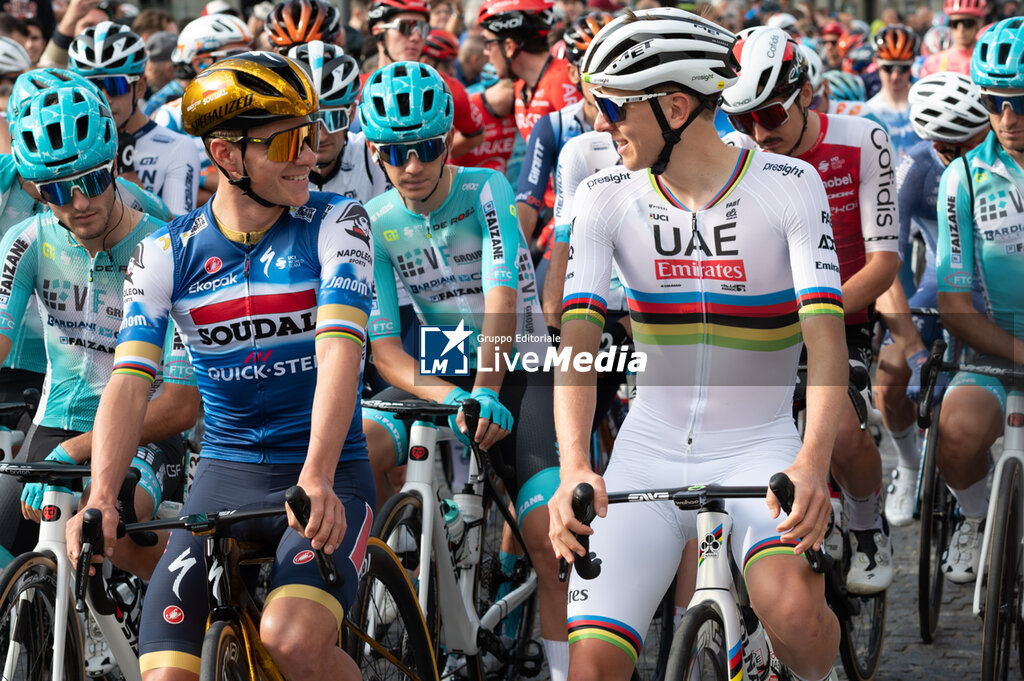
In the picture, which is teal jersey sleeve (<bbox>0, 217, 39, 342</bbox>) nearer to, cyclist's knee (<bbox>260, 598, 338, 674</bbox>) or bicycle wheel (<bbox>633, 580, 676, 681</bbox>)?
cyclist's knee (<bbox>260, 598, 338, 674</bbox>)

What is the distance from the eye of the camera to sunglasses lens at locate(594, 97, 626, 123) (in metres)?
3.89

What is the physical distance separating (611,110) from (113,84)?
477cm

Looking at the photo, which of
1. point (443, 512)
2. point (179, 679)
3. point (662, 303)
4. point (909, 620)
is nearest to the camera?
point (179, 679)

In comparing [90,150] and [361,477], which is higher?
[90,150]

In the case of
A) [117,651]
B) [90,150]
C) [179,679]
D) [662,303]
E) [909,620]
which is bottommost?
[909,620]

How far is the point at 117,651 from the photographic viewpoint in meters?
4.62

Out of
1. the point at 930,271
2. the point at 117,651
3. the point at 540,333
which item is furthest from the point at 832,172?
the point at 117,651

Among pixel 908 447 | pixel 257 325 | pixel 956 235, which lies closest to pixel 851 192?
pixel 956 235

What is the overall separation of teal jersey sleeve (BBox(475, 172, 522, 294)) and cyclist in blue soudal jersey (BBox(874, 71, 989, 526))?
2305 mm

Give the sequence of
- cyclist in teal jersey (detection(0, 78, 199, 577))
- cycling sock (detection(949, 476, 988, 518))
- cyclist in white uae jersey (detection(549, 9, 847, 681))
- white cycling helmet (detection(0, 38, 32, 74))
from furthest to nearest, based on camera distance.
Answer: white cycling helmet (detection(0, 38, 32, 74)), cycling sock (detection(949, 476, 988, 518)), cyclist in teal jersey (detection(0, 78, 199, 577)), cyclist in white uae jersey (detection(549, 9, 847, 681))

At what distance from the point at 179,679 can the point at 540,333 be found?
9.28 ft

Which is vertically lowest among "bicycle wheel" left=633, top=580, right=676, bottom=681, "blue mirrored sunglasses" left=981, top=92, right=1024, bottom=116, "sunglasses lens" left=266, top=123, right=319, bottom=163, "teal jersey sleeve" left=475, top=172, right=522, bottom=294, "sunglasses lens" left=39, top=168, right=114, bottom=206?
"bicycle wheel" left=633, top=580, right=676, bottom=681

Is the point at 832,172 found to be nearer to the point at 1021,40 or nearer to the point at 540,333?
the point at 1021,40

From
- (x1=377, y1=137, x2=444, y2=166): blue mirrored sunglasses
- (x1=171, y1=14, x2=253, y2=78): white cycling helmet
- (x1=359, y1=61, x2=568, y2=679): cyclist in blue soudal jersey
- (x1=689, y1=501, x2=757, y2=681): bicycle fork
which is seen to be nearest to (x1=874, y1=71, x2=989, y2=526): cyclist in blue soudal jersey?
(x1=359, y1=61, x2=568, y2=679): cyclist in blue soudal jersey
